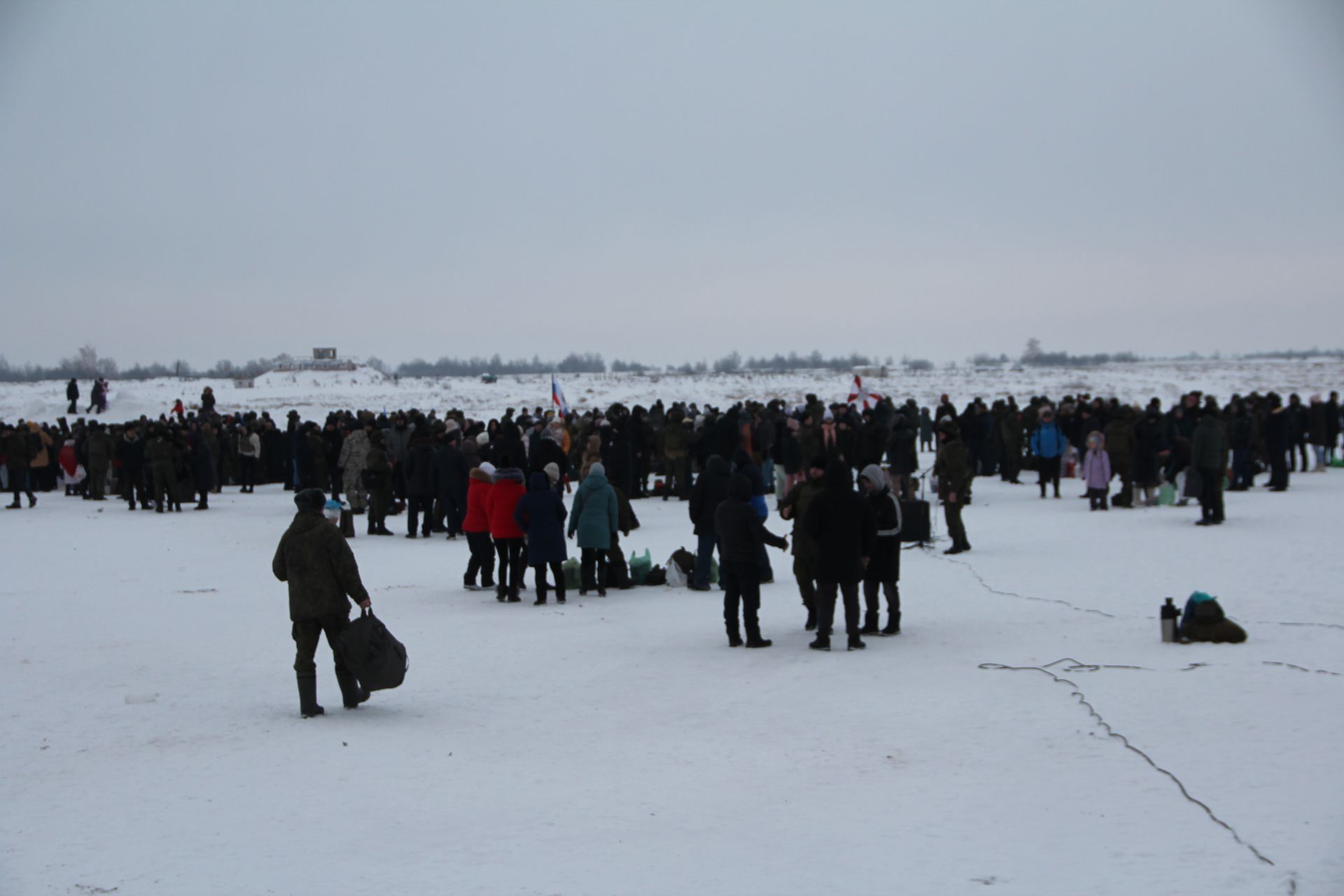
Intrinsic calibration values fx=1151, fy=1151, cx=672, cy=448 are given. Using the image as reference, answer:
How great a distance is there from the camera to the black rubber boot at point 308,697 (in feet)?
26.5

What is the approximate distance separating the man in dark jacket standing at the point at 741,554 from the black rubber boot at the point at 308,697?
3741mm

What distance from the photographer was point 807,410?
2566 cm

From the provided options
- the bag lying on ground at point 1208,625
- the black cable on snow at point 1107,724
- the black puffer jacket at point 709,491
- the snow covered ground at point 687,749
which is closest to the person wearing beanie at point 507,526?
the snow covered ground at point 687,749

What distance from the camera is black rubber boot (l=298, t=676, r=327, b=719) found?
806 cm

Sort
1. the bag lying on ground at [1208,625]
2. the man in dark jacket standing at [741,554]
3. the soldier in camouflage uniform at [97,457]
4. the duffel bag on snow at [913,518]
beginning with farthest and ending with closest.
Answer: the soldier in camouflage uniform at [97,457]
the duffel bag on snow at [913,518]
the man in dark jacket standing at [741,554]
the bag lying on ground at [1208,625]

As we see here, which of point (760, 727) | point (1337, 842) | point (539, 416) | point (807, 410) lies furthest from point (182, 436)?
point (1337, 842)

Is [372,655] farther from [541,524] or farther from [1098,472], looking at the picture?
[1098,472]

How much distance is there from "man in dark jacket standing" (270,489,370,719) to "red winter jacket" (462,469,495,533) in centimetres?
491

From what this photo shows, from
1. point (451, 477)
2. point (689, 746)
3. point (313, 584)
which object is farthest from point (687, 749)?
point (451, 477)

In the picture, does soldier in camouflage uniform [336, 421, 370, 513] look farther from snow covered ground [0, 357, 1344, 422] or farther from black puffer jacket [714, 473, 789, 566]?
snow covered ground [0, 357, 1344, 422]

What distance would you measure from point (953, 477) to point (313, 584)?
9624mm

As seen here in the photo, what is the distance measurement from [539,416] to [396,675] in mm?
19437

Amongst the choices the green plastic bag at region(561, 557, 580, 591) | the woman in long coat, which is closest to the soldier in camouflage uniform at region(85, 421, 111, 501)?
the green plastic bag at region(561, 557, 580, 591)

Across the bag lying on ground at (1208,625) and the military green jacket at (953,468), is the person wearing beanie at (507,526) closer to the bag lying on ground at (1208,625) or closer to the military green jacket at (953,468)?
the military green jacket at (953,468)
